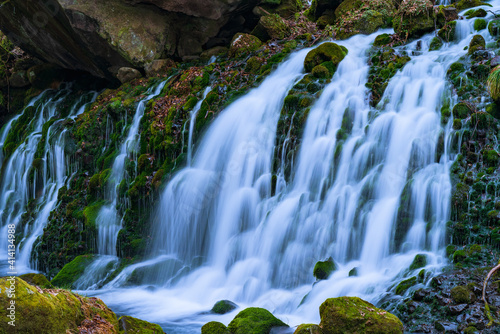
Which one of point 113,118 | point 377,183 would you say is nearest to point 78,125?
point 113,118

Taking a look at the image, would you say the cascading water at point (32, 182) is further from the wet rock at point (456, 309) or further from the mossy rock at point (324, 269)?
the wet rock at point (456, 309)

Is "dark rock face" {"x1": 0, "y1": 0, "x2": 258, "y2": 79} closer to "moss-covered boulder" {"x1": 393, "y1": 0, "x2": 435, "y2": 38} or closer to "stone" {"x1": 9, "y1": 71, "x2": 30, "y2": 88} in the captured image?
"stone" {"x1": 9, "y1": 71, "x2": 30, "y2": 88}

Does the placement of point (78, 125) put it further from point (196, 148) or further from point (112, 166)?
point (196, 148)

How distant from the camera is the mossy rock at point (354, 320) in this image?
427cm

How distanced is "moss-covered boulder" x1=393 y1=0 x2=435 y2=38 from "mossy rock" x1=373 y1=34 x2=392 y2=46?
0.71 feet

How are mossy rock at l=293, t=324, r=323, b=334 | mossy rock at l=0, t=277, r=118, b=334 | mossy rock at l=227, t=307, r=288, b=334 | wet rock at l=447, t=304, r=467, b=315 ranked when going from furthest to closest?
mossy rock at l=227, t=307, r=288, b=334 → wet rock at l=447, t=304, r=467, b=315 → mossy rock at l=293, t=324, r=323, b=334 → mossy rock at l=0, t=277, r=118, b=334

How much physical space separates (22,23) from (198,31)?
192 inches

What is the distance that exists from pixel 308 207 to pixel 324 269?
121 centimetres

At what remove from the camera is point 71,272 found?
8.65m

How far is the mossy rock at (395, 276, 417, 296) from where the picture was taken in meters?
5.34

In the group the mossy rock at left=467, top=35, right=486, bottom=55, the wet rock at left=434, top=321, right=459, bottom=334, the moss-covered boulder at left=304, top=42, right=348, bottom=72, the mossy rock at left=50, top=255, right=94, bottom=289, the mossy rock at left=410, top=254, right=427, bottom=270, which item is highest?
the moss-covered boulder at left=304, top=42, right=348, bottom=72

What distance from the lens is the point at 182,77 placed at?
1160 cm

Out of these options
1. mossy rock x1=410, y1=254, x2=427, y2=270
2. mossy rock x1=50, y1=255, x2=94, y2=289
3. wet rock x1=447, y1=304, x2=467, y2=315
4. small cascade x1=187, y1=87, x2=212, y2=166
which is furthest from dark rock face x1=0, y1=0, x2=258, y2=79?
wet rock x1=447, y1=304, x2=467, y2=315

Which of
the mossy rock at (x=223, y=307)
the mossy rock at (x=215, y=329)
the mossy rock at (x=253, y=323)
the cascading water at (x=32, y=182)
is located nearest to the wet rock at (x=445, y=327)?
the mossy rock at (x=253, y=323)
